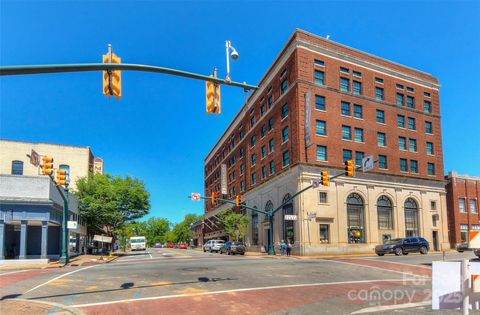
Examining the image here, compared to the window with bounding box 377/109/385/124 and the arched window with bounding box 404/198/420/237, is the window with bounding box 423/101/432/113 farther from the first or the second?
the arched window with bounding box 404/198/420/237

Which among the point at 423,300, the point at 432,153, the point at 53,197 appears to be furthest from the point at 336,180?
the point at 423,300

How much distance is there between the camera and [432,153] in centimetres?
5191

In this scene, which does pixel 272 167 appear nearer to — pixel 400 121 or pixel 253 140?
pixel 253 140

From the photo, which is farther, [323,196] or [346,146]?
[346,146]

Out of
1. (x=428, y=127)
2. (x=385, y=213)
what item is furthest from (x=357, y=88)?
(x=385, y=213)

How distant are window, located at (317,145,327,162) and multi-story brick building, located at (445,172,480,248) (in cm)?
2223

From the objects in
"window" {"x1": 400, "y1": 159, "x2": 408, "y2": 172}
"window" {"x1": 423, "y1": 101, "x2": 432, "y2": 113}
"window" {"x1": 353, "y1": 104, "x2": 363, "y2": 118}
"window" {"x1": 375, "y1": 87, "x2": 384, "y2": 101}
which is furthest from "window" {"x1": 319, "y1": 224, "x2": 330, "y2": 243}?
"window" {"x1": 423, "y1": 101, "x2": 432, "y2": 113}

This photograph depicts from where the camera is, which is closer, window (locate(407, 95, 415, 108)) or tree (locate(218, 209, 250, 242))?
window (locate(407, 95, 415, 108))

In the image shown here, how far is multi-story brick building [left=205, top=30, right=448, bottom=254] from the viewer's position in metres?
42.7

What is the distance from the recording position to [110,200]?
48062 millimetres

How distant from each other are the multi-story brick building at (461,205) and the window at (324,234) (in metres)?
22.7

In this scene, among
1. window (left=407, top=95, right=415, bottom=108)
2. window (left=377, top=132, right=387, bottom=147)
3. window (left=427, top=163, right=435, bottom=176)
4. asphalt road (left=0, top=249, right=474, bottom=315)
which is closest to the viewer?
asphalt road (left=0, top=249, right=474, bottom=315)

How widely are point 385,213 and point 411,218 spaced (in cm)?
433

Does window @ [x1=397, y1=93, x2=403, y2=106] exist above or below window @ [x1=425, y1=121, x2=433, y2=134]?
above
